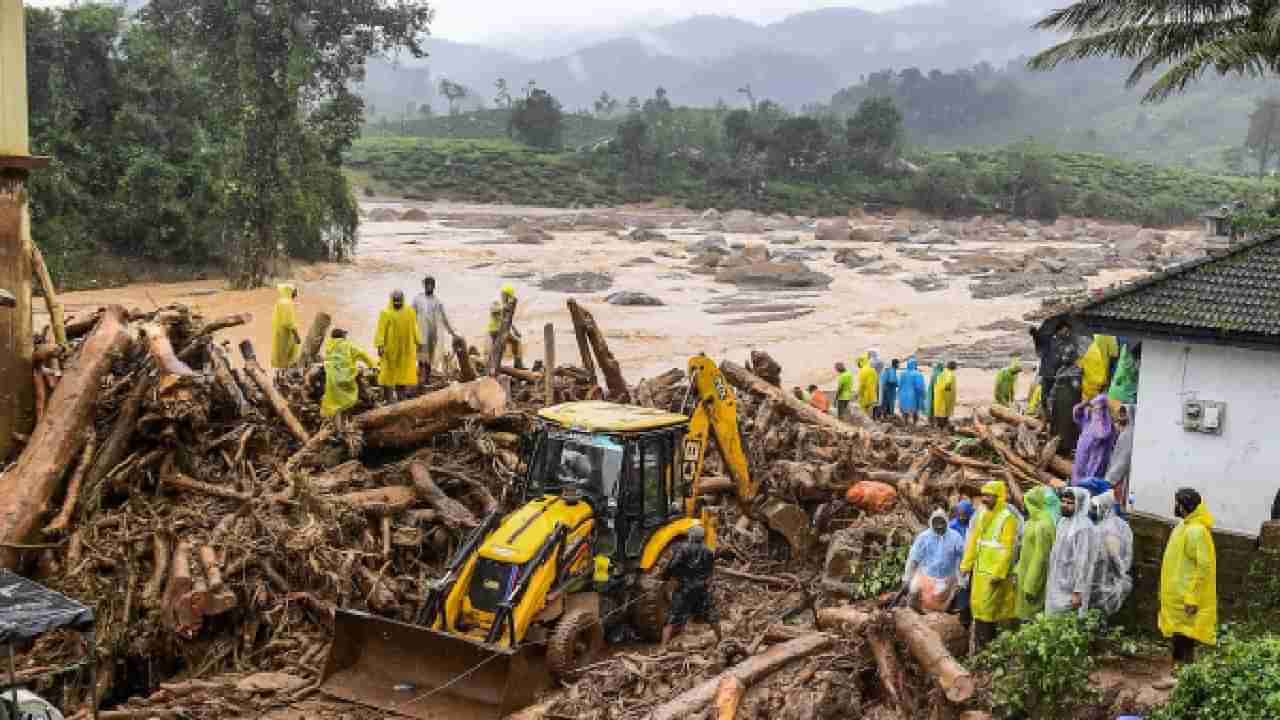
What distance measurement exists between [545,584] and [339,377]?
16.1 feet

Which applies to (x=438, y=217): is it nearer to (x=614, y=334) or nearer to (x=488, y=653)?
(x=614, y=334)

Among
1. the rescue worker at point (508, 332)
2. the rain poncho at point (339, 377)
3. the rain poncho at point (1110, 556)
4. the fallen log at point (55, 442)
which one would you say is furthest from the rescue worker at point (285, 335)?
the rain poncho at point (1110, 556)

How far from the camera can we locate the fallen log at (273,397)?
14.5m

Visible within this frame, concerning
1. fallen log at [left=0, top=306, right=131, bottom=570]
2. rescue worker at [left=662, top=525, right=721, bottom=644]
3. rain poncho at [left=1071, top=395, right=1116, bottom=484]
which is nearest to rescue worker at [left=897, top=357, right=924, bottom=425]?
rain poncho at [left=1071, top=395, right=1116, bottom=484]

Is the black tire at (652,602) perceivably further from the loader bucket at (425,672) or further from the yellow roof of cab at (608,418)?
the loader bucket at (425,672)

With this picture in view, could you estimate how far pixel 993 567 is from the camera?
A: 10.2 metres

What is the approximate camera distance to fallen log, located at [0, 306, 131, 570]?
12.1 m

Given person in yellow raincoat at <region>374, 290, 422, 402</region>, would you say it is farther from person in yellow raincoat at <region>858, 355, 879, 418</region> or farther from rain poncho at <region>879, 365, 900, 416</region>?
rain poncho at <region>879, 365, 900, 416</region>

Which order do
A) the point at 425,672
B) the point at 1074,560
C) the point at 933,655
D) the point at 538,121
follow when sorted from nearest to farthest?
the point at 933,655 → the point at 1074,560 → the point at 425,672 → the point at 538,121

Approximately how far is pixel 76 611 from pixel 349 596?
4473 millimetres

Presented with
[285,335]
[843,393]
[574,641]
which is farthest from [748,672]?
[843,393]

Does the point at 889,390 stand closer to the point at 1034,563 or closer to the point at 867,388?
the point at 867,388

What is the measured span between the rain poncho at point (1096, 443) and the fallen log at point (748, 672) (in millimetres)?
4900

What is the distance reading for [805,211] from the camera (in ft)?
293
